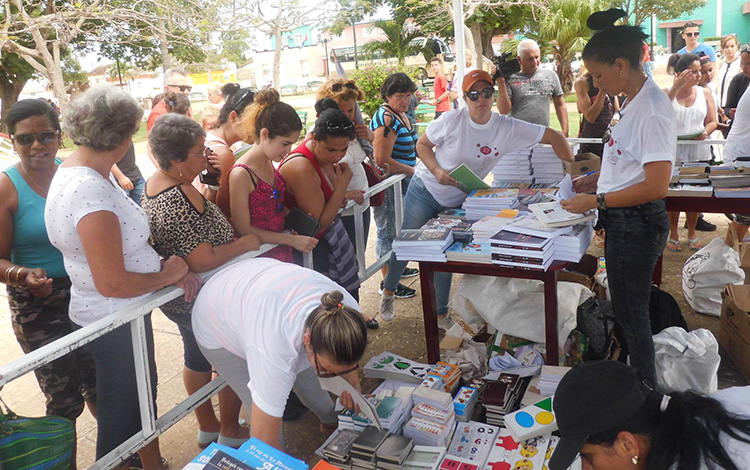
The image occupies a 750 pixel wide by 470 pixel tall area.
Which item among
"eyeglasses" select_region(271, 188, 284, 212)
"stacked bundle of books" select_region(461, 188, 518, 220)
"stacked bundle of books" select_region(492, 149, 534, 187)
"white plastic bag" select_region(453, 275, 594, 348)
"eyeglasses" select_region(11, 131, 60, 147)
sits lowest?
"white plastic bag" select_region(453, 275, 594, 348)

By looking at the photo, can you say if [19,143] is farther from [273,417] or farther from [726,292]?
[726,292]

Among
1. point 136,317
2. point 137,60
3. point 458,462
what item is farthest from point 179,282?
point 137,60

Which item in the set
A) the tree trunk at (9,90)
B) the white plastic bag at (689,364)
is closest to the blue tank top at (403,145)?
the white plastic bag at (689,364)

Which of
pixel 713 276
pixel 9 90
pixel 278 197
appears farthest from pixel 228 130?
pixel 9 90

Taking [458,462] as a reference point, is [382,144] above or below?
above

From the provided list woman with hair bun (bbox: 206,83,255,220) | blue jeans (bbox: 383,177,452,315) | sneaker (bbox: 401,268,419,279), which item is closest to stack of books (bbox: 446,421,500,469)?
blue jeans (bbox: 383,177,452,315)

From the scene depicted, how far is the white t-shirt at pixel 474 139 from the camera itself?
3.49m

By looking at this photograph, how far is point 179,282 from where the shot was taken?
2244 mm

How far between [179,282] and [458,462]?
4.28 feet

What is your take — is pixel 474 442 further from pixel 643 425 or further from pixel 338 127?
pixel 338 127

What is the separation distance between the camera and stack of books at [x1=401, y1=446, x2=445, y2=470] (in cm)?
225

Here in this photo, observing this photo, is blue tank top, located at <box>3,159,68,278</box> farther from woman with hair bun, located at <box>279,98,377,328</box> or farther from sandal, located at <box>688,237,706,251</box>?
sandal, located at <box>688,237,706,251</box>

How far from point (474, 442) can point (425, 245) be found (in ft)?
3.44

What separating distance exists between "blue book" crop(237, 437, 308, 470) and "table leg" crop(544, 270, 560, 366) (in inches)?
68.5
